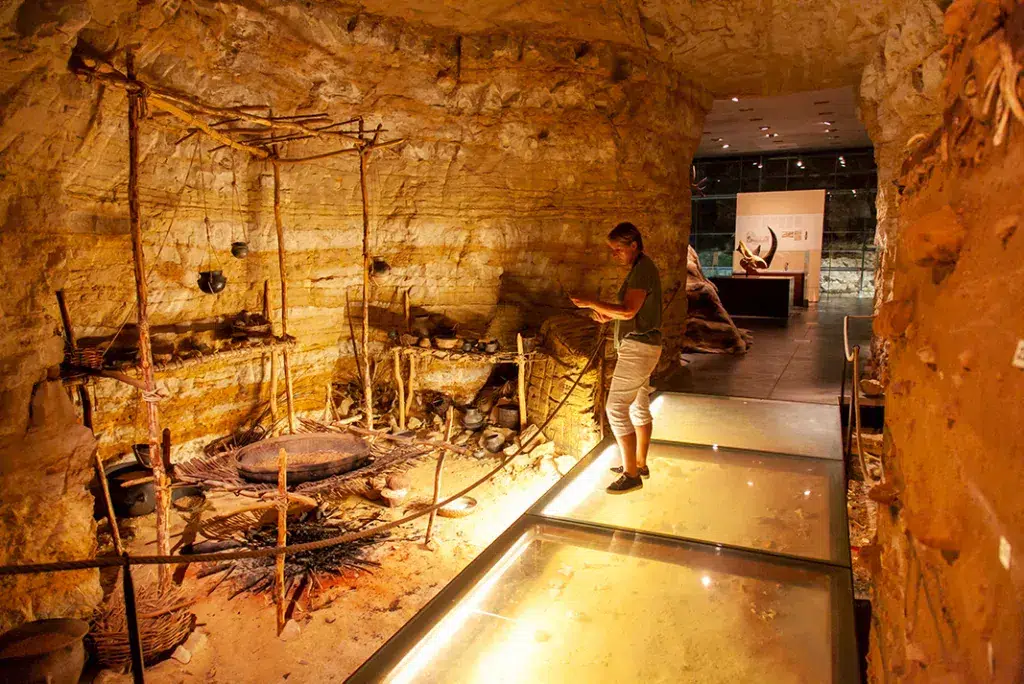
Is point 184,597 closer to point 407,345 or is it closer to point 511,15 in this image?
point 407,345

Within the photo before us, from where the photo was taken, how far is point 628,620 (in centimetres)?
294

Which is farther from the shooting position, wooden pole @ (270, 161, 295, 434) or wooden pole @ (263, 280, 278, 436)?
wooden pole @ (263, 280, 278, 436)

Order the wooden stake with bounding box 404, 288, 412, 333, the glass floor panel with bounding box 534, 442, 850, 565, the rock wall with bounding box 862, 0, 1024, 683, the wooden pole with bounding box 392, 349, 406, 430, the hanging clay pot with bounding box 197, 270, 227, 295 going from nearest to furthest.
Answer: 1. the rock wall with bounding box 862, 0, 1024, 683
2. the glass floor panel with bounding box 534, 442, 850, 565
3. the hanging clay pot with bounding box 197, 270, 227, 295
4. the wooden pole with bounding box 392, 349, 406, 430
5. the wooden stake with bounding box 404, 288, 412, 333

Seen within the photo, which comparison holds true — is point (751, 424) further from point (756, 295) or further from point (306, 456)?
point (756, 295)

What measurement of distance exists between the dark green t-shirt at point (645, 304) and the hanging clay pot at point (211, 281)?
492cm

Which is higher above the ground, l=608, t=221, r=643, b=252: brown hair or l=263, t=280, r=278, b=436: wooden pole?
l=608, t=221, r=643, b=252: brown hair

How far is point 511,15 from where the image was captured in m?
7.77

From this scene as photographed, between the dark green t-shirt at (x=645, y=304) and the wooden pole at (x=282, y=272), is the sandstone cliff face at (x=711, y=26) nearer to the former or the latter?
the wooden pole at (x=282, y=272)

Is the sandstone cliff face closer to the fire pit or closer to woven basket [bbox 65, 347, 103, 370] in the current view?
woven basket [bbox 65, 347, 103, 370]

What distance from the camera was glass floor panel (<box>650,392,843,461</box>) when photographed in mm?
5301

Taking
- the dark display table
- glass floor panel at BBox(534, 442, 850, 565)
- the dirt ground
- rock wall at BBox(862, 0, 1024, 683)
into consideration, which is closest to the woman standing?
glass floor panel at BBox(534, 442, 850, 565)

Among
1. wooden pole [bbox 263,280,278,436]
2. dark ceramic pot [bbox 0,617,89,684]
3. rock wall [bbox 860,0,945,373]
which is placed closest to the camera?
dark ceramic pot [bbox 0,617,89,684]

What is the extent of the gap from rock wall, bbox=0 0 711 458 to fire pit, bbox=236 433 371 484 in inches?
60.9

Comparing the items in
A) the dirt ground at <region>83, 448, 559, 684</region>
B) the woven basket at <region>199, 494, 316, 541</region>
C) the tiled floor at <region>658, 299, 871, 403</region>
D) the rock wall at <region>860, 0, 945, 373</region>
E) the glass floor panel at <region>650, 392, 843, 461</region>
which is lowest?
the dirt ground at <region>83, 448, 559, 684</region>
